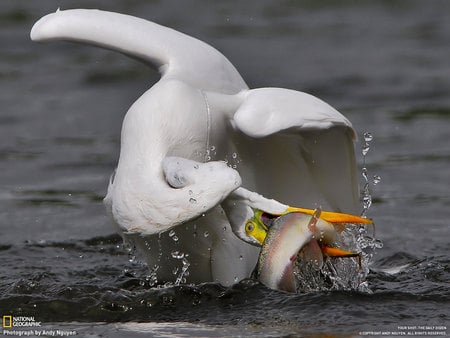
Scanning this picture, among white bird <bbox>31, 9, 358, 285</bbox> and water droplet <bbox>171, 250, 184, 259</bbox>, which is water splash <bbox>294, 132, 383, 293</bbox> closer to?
white bird <bbox>31, 9, 358, 285</bbox>

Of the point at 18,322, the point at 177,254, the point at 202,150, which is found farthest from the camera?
the point at 177,254

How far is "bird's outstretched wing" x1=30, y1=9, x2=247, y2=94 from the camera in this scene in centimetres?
619

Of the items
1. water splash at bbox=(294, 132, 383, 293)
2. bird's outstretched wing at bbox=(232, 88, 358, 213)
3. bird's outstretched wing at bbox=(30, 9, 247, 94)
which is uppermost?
bird's outstretched wing at bbox=(30, 9, 247, 94)

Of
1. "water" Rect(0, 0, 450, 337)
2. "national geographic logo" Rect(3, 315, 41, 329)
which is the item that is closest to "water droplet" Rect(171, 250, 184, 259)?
"water" Rect(0, 0, 450, 337)

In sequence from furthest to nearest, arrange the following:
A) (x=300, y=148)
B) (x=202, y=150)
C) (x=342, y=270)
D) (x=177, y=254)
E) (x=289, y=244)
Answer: (x=300, y=148) → (x=342, y=270) → (x=177, y=254) → (x=202, y=150) → (x=289, y=244)

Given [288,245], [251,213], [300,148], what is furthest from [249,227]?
[300,148]

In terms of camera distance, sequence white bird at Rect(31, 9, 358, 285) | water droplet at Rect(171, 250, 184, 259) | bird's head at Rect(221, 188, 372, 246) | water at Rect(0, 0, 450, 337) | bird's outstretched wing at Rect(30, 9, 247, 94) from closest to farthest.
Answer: white bird at Rect(31, 9, 358, 285) < bird's head at Rect(221, 188, 372, 246) < water at Rect(0, 0, 450, 337) < water droplet at Rect(171, 250, 184, 259) < bird's outstretched wing at Rect(30, 9, 247, 94)

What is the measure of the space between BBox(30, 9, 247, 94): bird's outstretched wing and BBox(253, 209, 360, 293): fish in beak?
1050 mm

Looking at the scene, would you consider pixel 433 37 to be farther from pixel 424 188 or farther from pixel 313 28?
pixel 424 188

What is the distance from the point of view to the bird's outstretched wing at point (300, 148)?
5781 millimetres

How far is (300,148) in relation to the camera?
6320mm

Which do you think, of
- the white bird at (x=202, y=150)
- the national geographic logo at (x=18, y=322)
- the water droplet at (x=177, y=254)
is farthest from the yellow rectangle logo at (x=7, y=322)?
the water droplet at (x=177, y=254)

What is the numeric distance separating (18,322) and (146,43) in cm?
154

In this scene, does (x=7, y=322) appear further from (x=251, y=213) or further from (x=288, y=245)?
(x=288, y=245)
